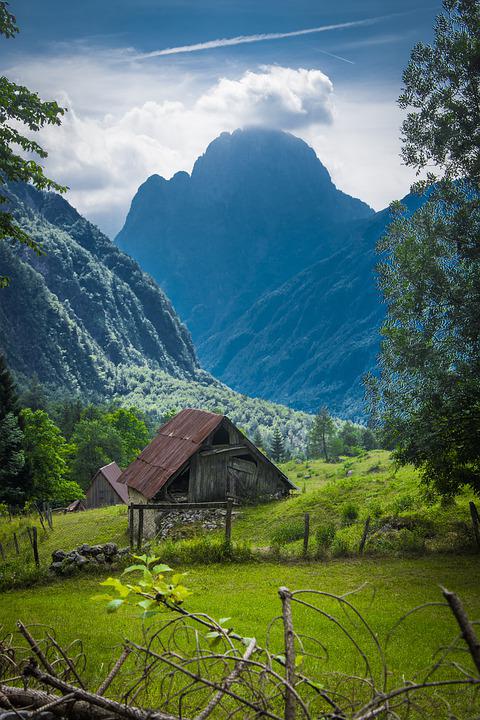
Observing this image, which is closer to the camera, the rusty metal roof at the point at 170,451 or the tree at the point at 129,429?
the rusty metal roof at the point at 170,451

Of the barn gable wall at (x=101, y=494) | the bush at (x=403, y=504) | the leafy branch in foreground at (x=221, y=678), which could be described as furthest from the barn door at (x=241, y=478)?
the barn gable wall at (x=101, y=494)

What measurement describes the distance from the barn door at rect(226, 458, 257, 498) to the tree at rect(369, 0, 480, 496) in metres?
14.8

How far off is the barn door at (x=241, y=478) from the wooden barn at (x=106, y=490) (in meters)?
28.8

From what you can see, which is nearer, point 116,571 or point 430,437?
point 430,437

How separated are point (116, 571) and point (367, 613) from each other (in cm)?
870

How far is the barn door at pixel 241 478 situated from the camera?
1235 inches

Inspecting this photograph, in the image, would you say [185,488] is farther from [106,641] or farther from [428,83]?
[428,83]

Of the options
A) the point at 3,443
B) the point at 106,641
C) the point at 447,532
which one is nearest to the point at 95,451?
the point at 3,443

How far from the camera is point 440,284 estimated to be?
1723cm

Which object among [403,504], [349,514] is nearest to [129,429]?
[349,514]

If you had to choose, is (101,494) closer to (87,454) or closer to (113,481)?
(113,481)

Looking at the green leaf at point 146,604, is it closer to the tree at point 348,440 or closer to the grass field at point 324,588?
the grass field at point 324,588

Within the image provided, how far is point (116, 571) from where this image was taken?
58.4 ft

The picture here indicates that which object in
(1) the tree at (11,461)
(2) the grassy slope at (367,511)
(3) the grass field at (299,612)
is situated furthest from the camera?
(1) the tree at (11,461)
